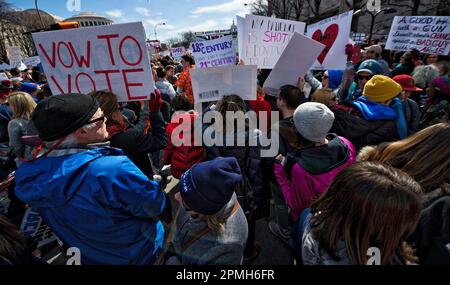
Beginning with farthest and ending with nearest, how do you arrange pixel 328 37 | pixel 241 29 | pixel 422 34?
1. pixel 422 34
2. pixel 241 29
3. pixel 328 37

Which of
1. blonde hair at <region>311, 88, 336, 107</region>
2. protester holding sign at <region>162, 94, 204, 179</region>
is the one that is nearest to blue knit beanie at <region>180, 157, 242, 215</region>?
protester holding sign at <region>162, 94, 204, 179</region>

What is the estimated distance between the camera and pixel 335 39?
3463 mm

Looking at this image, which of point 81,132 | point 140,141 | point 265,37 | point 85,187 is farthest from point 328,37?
point 85,187

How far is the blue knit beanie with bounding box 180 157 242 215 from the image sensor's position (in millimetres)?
1343

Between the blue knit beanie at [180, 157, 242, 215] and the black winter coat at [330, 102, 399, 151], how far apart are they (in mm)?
1637

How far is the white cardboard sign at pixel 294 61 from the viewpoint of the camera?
2846 mm

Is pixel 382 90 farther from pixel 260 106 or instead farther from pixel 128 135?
pixel 128 135

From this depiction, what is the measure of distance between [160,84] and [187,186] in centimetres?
478

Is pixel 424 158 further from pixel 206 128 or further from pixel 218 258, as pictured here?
→ pixel 206 128

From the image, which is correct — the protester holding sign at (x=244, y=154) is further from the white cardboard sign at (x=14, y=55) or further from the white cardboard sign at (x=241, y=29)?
the white cardboard sign at (x=14, y=55)

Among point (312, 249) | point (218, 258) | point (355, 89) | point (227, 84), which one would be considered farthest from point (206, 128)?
point (355, 89)

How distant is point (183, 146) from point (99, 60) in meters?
1.21
